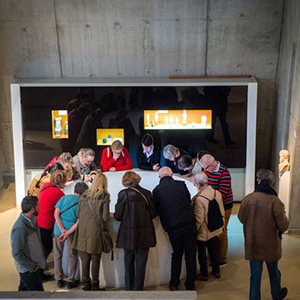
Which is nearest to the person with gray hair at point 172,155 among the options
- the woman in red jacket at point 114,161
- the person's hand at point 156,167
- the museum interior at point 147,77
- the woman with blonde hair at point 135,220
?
the person's hand at point 156,167

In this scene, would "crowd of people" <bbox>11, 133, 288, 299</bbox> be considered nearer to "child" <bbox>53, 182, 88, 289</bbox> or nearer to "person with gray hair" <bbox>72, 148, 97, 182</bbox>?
"child" <bbox>53, 182, 88, 289</bbox>

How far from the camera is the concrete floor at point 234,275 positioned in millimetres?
6672

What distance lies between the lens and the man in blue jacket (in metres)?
5.62

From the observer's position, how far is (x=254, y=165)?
9.20 metres

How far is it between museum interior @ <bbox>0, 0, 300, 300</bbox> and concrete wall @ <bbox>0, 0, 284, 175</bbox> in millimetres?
16

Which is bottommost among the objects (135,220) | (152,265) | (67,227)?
(152,265)

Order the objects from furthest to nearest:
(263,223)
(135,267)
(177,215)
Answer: (135,267), (177,215), (263,223)

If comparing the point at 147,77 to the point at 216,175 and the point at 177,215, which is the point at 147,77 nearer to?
the point at 216,175

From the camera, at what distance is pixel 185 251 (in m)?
6.55

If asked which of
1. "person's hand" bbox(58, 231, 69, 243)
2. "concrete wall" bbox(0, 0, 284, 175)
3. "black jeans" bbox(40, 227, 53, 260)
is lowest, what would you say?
"black jeans" bbox(40, 227, 53, 260)

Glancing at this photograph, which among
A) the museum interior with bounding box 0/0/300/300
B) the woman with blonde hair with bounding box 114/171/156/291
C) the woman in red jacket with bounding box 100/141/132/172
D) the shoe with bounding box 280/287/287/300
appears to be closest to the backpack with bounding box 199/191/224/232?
the woman with blonde hair with bounding box 114/171/156/291

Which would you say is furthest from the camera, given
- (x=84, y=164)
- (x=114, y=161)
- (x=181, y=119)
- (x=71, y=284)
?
(x=181, y=119)

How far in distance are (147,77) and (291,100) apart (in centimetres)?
240

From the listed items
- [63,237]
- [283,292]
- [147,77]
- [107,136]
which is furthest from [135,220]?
[147,77]
